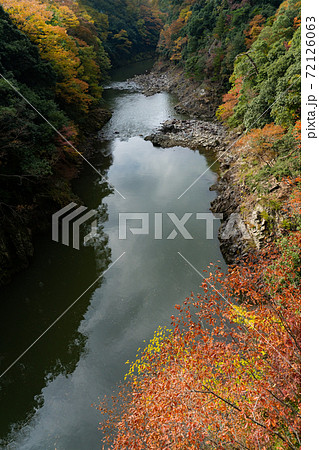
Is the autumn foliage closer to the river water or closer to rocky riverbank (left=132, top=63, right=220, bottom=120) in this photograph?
the river water

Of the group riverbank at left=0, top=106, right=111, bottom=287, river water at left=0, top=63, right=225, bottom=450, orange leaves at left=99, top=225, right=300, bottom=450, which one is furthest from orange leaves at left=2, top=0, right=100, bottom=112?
orange leaves at left=99, top=225, right=300, bottom=450

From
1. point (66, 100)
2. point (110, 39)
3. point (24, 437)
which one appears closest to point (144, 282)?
point (24, 437)

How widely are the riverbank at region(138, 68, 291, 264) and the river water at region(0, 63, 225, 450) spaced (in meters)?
1.00

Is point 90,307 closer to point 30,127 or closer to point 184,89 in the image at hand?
point 30,127

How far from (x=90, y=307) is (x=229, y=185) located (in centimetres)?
1105

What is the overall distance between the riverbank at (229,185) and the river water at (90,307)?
1.00 m

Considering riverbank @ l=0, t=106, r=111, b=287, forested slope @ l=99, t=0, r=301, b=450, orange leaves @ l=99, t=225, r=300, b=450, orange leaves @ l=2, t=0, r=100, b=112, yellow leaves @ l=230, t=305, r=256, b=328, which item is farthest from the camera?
orange leaves @ l=2, t=0, r=100, b=112

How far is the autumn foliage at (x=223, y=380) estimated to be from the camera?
5.65 meters

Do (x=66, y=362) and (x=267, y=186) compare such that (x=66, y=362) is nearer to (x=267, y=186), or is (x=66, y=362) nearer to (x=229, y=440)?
(x=229, y=440)

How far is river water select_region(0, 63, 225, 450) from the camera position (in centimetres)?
820

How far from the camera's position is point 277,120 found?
1297 centimetres

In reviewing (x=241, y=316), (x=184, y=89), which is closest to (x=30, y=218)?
(x=241, y=316)

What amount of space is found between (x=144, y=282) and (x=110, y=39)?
59.1 m

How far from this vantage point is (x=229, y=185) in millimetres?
16453
